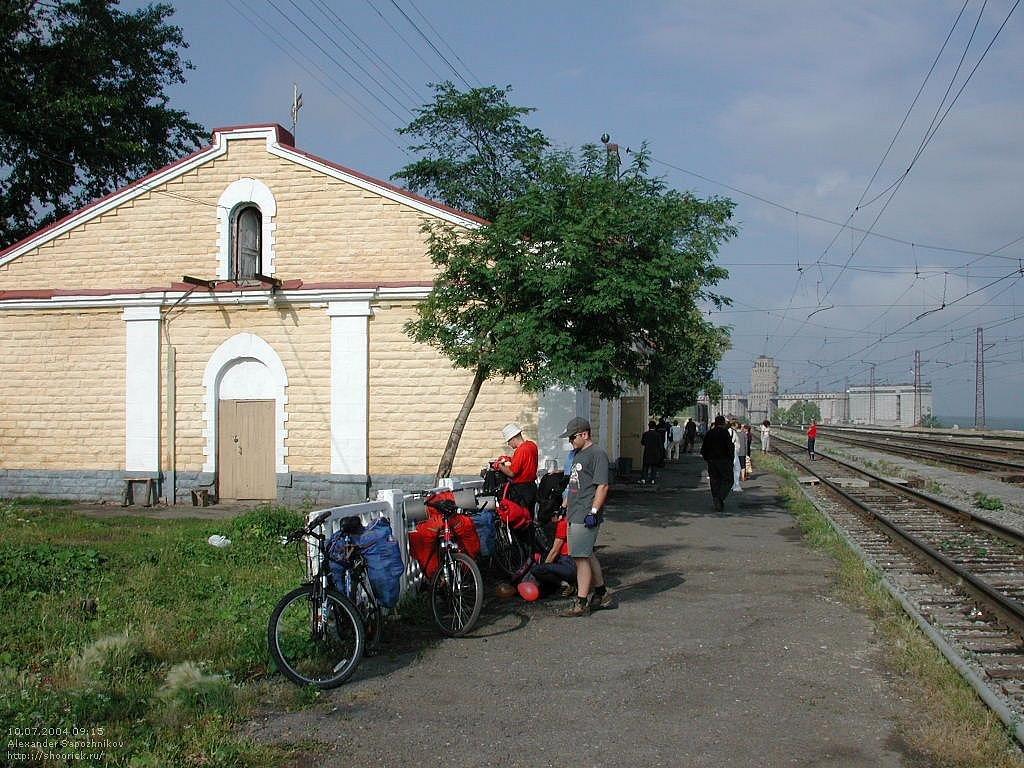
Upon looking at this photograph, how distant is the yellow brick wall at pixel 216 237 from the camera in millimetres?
17625

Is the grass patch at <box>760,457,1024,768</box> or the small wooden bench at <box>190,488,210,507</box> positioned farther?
the small wooden bench at <box>190,488,210,507</box>

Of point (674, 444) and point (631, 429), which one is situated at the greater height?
point (631, 429)

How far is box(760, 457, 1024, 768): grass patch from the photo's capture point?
16.4 ft

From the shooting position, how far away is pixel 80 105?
89.0 ft

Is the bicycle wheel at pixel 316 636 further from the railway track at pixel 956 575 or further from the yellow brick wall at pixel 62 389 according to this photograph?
the yellow brick wall at pixel 62 389

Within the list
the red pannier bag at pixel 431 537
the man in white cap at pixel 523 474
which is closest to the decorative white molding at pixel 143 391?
the man in white cap at pixel 523 474

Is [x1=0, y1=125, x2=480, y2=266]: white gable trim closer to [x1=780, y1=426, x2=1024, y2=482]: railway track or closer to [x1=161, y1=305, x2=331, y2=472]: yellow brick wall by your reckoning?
[x1=161, y1=305, x2=331, y2=472]: yellow brick wall

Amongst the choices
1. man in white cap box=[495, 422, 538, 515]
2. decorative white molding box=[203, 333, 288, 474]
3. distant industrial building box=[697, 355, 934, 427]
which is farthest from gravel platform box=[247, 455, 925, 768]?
distant industrial building box=[697, 355, 934, 427]

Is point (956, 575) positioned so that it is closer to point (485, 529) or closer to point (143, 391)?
point (485, 529)

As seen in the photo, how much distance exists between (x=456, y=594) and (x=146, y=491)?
40.5 feet

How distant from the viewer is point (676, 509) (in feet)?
57.7

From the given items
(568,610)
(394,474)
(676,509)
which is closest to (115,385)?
(394,474)

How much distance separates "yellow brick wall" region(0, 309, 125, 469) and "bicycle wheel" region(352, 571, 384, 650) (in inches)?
516

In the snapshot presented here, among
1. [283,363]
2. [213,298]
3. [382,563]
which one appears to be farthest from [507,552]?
[213,298]
